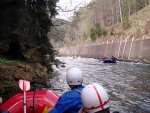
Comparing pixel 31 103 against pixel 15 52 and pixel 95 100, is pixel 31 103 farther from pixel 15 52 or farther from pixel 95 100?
pixel 15 52

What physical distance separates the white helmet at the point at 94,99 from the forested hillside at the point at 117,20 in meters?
8.77

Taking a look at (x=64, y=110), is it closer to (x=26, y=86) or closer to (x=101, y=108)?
(x=101, y=108)

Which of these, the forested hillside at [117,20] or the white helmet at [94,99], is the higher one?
the forested hillside at [117,20]

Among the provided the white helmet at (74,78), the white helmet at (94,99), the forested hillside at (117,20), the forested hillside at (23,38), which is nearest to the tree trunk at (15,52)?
the forested hillside at (23,38)

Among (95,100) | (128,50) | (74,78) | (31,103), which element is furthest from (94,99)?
(128,50)

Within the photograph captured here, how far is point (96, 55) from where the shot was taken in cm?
4753

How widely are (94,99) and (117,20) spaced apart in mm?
55307

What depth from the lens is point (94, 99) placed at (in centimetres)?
212

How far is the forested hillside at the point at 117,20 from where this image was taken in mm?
33950

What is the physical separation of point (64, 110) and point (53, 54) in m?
9.58

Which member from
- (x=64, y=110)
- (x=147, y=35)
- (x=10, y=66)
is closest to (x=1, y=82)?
(x=10, y=66)

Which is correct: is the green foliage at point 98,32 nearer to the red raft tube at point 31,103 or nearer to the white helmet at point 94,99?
the red raft tube at point 31,103

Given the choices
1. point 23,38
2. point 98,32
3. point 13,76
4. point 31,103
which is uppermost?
point 98,32

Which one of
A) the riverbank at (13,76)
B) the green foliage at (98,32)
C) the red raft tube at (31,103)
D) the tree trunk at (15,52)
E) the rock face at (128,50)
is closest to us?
the red raft tube at (31,103)
